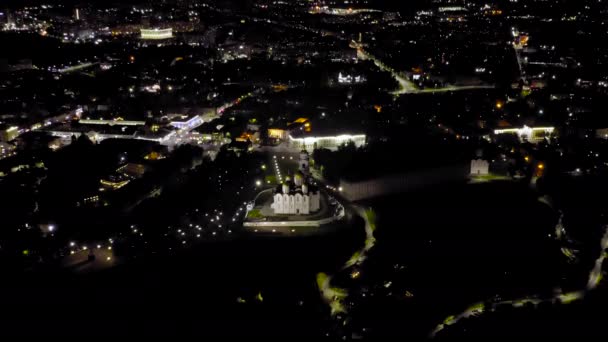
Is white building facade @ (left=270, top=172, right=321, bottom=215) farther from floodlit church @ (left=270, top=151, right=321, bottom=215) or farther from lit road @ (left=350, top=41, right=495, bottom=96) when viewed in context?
lit road @ (left=350, top=41, right=495, bottom=96)

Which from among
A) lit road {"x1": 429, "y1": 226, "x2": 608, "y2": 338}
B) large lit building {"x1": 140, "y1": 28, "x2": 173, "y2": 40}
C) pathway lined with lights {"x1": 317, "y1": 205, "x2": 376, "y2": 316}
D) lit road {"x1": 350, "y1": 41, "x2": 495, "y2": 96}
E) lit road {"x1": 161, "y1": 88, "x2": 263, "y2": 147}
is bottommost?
lit road {"x1": 429, "y1": 226, "x2": 608, "y2": 338}

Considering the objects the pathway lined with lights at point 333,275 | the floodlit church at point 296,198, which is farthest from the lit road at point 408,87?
the pathway lined with lights at point 333,275

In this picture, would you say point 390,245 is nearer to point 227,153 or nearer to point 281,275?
point 281,275

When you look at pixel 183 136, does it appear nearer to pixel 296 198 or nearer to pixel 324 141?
pixel 324 141

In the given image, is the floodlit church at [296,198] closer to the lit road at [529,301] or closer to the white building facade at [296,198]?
the white building facade at [296,198]

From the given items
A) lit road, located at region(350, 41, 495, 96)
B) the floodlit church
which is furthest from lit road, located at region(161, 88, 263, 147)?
lit road, located at region(350, 41, 495, 96)

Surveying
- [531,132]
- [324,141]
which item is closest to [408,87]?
[531,132]
